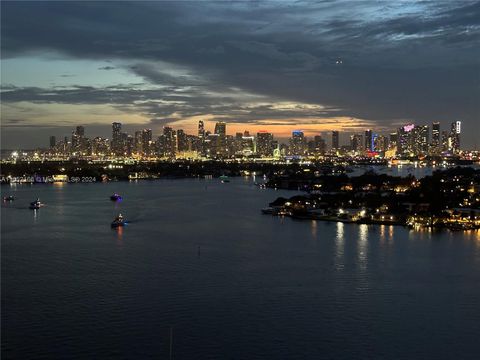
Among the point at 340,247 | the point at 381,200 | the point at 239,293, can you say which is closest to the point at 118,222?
the point at 340,247

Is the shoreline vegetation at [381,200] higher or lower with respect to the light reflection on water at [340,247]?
higher

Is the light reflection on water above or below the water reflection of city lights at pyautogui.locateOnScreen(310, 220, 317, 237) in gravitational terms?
below

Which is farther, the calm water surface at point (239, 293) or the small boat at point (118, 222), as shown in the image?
the small boat at point (118, 222)

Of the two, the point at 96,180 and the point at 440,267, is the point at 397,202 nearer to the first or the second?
the point at 440,267

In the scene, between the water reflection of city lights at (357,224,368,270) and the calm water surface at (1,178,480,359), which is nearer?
the calm water surface at (1,178,480,359)

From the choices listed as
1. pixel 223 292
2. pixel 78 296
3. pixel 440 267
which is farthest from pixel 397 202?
pixel 78 296

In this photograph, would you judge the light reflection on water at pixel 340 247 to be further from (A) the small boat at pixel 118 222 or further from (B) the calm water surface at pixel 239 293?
(A) the small boat at pixel 118 222

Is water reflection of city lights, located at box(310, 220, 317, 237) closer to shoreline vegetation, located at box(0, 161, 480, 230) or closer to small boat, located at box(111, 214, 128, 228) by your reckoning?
shoreline vegetation, located at box(0, 161, 480, 230)

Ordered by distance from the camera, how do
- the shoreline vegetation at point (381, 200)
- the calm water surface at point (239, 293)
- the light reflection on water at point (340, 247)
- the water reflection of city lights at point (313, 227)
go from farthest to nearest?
the shoreline vegetation at point (381, 200) < the water reflection of city lights at point (313, 227) < the light reflection on water at point (340, 247) < the calm water surface at point (239, 293)


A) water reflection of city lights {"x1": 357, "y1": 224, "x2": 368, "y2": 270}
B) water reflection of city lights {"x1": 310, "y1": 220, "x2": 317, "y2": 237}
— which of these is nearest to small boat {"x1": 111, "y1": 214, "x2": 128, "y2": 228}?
water reflection of city lights {"x1": 310, "y1": 220, "x2": 317, "y2": 237}

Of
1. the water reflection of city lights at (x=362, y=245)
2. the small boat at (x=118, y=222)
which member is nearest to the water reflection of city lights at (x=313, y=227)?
the water reflection of city lights at (x=362, y=245)
